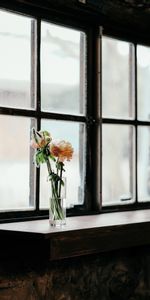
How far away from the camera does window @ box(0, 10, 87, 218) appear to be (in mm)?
2613

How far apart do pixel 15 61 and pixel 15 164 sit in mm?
491

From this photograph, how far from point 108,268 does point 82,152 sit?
64cm

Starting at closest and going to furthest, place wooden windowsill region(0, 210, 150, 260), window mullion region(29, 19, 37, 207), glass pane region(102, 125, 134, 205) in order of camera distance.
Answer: wooden windowsill region(0, 210, 150, 260) → window mullion region(29, 19, 37, 207) → glass pane region(102, 125, 134, 205)

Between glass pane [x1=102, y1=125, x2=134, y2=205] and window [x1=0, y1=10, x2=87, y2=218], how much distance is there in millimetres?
206

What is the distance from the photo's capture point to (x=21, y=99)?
2.69 metres

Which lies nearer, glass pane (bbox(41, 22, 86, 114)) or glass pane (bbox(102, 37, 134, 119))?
glass pane (bbox(41, 22, 86, 114))

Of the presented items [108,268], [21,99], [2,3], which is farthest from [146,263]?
[2,3]

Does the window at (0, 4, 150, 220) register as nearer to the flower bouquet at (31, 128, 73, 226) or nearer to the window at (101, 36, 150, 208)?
the window at (101, 36, 150, 208)

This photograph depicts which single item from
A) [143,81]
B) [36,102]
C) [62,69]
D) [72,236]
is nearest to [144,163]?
[143,81]

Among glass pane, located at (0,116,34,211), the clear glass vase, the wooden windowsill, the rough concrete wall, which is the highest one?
glass pane, located at (0,116,34,211)

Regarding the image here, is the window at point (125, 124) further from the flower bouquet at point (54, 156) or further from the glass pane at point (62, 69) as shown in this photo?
the flower bouquet at point (54, 156)

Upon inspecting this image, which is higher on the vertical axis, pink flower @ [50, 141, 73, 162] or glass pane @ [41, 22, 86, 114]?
glass pane @ [41, 22, 86, 114]

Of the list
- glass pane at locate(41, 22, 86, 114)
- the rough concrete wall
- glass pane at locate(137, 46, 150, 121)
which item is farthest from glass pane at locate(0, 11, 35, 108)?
glass pane at locate(137, 46, 150, 121)

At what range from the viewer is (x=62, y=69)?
292 centimetres
